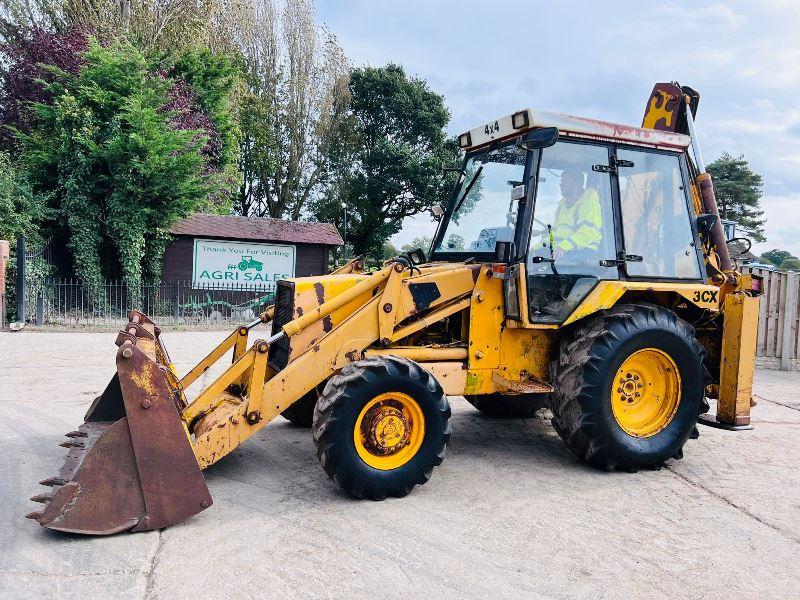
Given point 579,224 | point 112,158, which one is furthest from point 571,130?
point 112,158

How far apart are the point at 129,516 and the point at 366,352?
1864mm

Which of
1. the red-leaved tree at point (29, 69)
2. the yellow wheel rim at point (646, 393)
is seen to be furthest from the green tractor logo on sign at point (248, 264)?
the yellow wheel rim at point (646, 393)

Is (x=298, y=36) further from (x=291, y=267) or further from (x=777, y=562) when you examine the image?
(x=777, y=562)

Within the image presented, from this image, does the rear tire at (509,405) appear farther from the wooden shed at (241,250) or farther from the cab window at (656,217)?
the wooden shed at (241,250)

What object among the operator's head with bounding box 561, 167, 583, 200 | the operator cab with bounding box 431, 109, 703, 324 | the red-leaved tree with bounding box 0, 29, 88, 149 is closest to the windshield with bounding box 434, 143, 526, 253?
the operator cab with bounding box 431, 109, 703, 324

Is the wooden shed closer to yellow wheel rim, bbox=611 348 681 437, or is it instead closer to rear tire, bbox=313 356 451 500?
rear tire, bbox=313 356 451 500

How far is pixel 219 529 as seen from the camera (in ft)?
12.3

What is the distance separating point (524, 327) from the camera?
4910 millimetres

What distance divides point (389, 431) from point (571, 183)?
2.49 meters

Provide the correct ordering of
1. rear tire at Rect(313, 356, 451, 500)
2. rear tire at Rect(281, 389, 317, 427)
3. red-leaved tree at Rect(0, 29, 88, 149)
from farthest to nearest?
red-leaved tree at Rect(0, 29, 88, 149)
rear tire at Rect(281, 389, 317, 427)
rear tire at Rect(313, 356, 451, 500)

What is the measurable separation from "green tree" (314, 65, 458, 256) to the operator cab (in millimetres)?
24373

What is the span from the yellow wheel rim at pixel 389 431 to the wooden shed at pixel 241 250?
55.7 feet

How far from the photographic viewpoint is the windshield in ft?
17.2

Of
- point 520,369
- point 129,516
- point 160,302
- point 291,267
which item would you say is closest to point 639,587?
point 520,369
